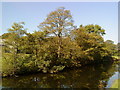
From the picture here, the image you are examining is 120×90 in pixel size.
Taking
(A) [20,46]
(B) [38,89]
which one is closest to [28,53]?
(A) [20,46]

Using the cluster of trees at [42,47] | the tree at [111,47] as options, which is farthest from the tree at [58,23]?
the tree at [111,47]

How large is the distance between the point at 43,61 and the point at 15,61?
5.23 metres

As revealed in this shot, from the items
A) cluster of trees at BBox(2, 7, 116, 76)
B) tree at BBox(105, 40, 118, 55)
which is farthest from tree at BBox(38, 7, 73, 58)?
tree at BBox(105, 40, 118, 55)

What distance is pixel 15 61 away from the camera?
67.1ft

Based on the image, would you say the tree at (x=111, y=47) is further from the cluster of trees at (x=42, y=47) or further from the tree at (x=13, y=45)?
the tree at (x=13, y=45)

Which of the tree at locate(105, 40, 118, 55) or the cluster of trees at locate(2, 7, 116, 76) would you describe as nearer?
the cluster of trees at locate(2, 7, 116, 76)

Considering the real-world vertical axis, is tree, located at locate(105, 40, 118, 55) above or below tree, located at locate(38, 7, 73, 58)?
below

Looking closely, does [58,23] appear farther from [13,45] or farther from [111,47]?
[111,47]

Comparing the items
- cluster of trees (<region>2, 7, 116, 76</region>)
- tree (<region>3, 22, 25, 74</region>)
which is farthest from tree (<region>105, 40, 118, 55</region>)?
tree (<region>3, 22, 25, 74</region>)

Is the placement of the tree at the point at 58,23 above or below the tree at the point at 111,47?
above

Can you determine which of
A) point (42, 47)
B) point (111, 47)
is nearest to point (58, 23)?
point (42, 47)

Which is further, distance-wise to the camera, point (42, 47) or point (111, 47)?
point (111, 47)

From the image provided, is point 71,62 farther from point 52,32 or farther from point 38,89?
point 38,89

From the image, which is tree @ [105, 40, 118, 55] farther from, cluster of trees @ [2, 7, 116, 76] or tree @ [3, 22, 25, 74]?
tree @ [3, 22, 25, 74]
